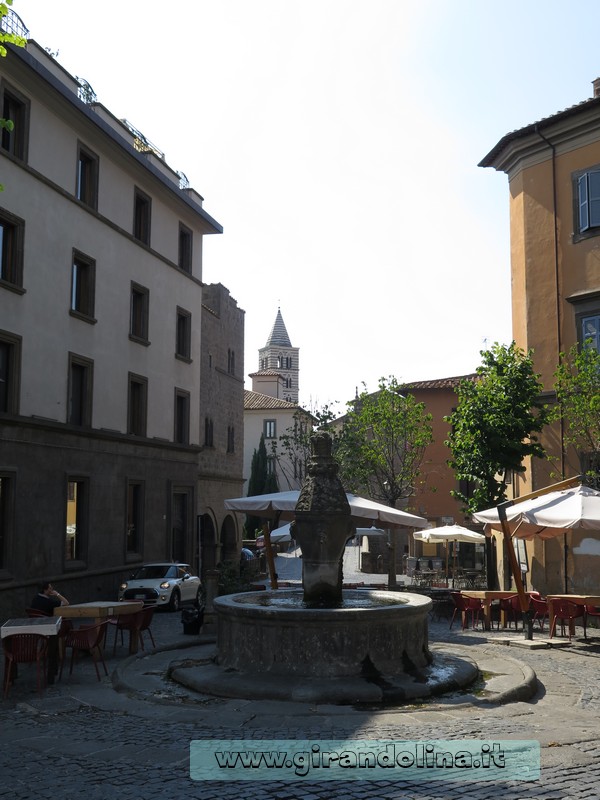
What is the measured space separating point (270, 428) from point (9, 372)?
55.7 meters

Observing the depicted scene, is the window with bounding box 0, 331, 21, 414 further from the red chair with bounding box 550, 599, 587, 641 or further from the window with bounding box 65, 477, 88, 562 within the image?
the red chair with bounding box 550, 599, 587, 641

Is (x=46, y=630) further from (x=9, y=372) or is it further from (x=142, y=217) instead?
(x=142, y=217)

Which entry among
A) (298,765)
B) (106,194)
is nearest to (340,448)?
(106,194)

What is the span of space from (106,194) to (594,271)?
14435mm

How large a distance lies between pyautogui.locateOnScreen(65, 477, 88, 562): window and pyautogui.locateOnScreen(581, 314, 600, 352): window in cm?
1417

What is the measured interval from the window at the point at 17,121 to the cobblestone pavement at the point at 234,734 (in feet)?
45.1

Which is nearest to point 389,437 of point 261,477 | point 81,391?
point 81,391

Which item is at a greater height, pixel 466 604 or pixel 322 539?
pixel 322 539

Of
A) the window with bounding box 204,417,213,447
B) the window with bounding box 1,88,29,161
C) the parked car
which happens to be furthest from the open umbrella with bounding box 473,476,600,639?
the window with bounding box 204,417,213,447

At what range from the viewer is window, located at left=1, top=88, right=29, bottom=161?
20078 millimetres

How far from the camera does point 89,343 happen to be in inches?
924

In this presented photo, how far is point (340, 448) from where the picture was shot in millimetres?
39625

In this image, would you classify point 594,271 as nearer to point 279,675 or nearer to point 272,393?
point 279,675

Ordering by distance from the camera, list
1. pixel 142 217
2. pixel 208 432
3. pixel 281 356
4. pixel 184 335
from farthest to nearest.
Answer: pixel 281 356
pixel 208 432
pixel 184 335
pixel 142 217
